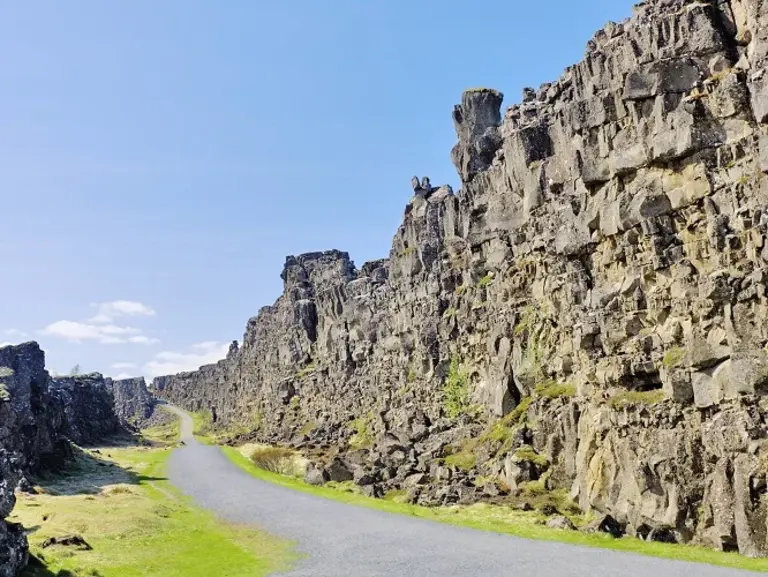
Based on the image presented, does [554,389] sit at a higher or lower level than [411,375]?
lower

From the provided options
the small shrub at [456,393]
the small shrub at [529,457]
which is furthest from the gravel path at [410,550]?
the small shrub at [456,393]

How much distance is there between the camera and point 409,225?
347 ft

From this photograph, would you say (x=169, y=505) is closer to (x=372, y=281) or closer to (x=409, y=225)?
(x=409, y=225)

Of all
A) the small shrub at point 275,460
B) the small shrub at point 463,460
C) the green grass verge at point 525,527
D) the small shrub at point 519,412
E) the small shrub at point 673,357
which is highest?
the small shrub at point 673,357

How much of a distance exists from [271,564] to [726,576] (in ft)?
71.2

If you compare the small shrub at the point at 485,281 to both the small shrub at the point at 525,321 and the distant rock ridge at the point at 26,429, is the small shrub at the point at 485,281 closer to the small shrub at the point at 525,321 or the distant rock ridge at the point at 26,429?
the small shrub at the point at 525,321

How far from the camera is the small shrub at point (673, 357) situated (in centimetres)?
3916

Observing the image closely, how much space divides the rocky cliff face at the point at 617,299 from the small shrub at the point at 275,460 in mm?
7807

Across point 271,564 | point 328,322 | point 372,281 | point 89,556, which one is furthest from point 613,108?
point 328,322

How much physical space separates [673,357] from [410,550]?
20.4 m

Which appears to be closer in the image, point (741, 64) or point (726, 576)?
point (726, 576)

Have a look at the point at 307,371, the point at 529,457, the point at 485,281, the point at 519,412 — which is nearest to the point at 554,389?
the point at 519,412

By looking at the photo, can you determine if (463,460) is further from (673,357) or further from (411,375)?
(411,375)

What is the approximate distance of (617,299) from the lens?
154 feet
